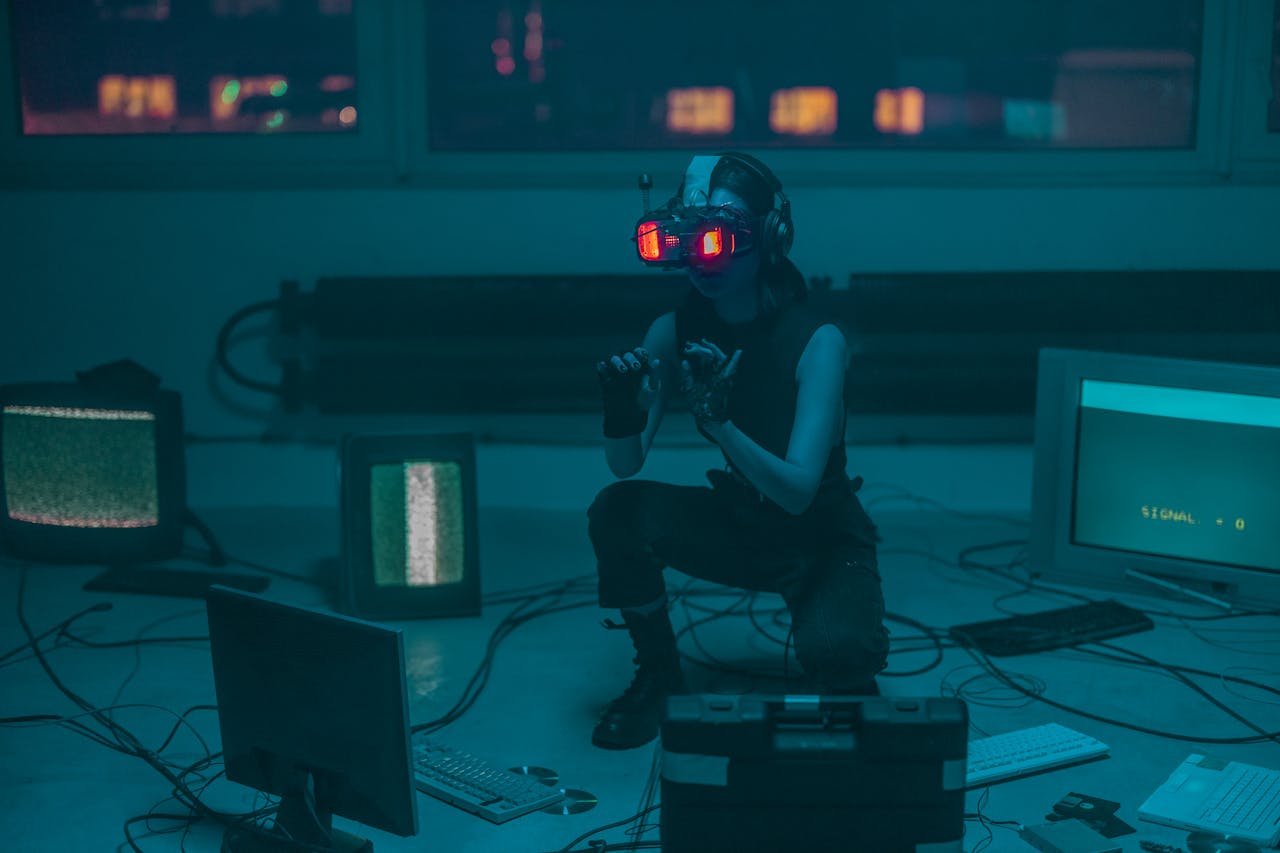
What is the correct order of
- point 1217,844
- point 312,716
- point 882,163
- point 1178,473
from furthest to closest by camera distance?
point 882,163 < point 1178,473 < point 1217,844 < point 312,716

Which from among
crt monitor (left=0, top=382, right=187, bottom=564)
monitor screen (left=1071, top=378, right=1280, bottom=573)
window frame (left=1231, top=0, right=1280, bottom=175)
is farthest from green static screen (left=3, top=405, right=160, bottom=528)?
window frame (left=1231, top=0, right=1280, bottom=175)

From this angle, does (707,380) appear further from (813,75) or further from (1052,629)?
(813,75)

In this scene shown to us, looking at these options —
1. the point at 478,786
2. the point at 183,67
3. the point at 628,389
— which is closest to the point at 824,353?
the point at 628,389

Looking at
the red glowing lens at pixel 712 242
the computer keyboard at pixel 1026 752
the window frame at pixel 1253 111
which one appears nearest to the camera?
the computer keyboard at pixel 1026 752

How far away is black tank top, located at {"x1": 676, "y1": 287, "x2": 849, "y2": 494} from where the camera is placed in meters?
2.68

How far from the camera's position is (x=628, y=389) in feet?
8.16

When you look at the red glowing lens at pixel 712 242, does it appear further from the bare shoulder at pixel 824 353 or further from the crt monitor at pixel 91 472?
the crt monitor at pixel 91 472

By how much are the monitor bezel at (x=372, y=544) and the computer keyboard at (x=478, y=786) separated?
0.87m

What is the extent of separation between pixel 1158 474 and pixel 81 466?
9.08ft

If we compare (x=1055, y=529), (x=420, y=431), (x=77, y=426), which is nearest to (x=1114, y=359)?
(x=1055, y=529)

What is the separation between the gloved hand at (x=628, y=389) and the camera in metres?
2.40

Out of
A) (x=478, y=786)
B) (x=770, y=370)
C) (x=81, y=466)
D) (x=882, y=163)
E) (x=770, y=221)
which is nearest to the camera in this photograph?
(x=478, y=786)

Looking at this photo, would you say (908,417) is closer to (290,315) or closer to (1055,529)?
(1055,529)

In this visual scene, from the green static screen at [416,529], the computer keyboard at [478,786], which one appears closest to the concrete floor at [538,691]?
the computer keyboard at [478,786]
